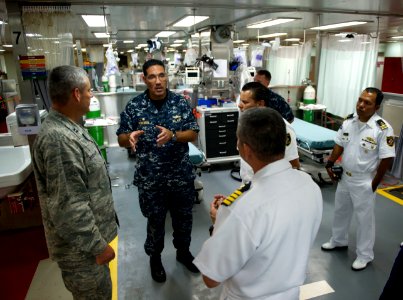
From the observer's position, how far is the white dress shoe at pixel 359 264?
2766 mm

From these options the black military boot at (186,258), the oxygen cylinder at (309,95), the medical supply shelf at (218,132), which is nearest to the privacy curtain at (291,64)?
the oxygen cylinder at (309,95)

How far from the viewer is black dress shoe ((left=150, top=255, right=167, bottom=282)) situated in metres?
2.67

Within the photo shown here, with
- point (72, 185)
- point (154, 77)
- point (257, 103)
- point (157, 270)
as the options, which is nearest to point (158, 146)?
point (154, 77)

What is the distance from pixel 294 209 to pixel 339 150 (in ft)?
7.39

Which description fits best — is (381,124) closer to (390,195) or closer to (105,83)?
(390,195)

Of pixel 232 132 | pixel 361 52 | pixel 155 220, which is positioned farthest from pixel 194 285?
pixel 361 52

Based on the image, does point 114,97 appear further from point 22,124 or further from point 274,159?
point 274,159

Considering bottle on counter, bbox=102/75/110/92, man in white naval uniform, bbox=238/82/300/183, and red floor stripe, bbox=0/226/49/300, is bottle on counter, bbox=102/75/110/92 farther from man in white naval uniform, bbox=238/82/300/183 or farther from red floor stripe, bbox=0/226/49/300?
man in white naval uniform, bbox=238/82/300/183

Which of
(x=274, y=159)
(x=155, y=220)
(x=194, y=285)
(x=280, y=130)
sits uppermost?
(x=280, y=130)

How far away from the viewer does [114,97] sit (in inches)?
257

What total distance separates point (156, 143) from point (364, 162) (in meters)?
1.84

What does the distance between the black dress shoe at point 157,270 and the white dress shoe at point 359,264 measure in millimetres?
1775

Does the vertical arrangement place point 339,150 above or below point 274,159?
below

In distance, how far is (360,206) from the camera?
107 inches
